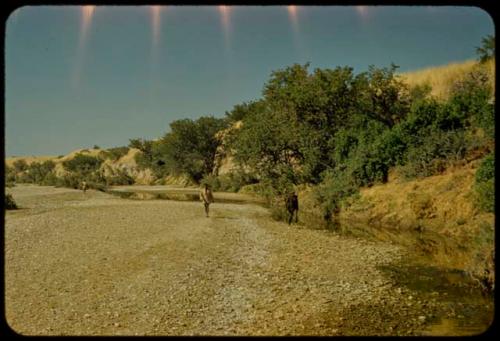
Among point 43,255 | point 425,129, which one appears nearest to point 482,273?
point 43,255

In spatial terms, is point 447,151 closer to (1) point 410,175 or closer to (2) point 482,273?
(1) point 410,175

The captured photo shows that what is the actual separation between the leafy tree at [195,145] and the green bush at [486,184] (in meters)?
48.6

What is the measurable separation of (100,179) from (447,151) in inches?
2488

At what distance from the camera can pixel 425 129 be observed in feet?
78.0

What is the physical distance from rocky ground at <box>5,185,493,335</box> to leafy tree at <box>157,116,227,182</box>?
1815 inches

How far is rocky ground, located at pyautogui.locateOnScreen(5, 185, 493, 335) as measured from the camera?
317 inches

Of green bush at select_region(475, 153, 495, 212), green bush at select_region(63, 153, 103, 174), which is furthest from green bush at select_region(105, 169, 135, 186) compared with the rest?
green bush at select_region(475, 153, 495, 212)

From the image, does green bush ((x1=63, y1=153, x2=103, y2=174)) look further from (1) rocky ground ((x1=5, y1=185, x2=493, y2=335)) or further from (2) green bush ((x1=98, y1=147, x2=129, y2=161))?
(1) rocky ground ((x1=5, y1=185, x2=493, y2=335))

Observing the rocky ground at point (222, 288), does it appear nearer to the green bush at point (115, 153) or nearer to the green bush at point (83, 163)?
the green bush at point (83, 163)

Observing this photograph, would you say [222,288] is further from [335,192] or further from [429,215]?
[335,192]

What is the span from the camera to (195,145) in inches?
2554

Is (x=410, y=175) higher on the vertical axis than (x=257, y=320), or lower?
higher

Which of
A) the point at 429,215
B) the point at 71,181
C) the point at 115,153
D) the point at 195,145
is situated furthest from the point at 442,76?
the point at 115,153

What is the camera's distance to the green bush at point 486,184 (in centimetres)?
1549
